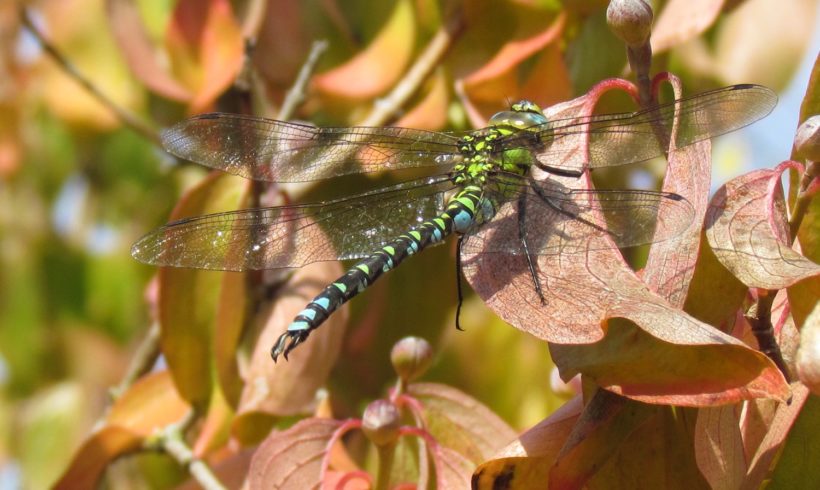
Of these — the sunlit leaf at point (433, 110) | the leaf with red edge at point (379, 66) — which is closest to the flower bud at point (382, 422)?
the sunlit leaf at point (433, 110)

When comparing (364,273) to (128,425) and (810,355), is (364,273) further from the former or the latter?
(810,355)

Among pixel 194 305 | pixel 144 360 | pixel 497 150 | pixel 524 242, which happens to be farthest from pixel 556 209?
pixel 144 360

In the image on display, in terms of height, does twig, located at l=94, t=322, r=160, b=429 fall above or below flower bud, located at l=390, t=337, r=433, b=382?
above

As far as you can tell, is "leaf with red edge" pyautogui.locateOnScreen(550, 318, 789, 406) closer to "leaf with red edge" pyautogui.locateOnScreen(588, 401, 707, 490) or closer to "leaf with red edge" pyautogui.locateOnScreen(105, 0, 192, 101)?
"leaf with red edge" pyautogui.locateOnScreen(588, 401, 707, 490)

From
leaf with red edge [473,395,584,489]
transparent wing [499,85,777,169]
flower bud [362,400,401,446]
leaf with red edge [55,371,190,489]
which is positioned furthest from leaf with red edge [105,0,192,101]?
leaf with red edge [473,395,584,489]

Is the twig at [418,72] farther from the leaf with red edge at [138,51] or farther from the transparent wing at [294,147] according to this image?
the leaf with red edge at [138,51]

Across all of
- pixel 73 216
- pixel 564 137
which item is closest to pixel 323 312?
pixel 564 137
